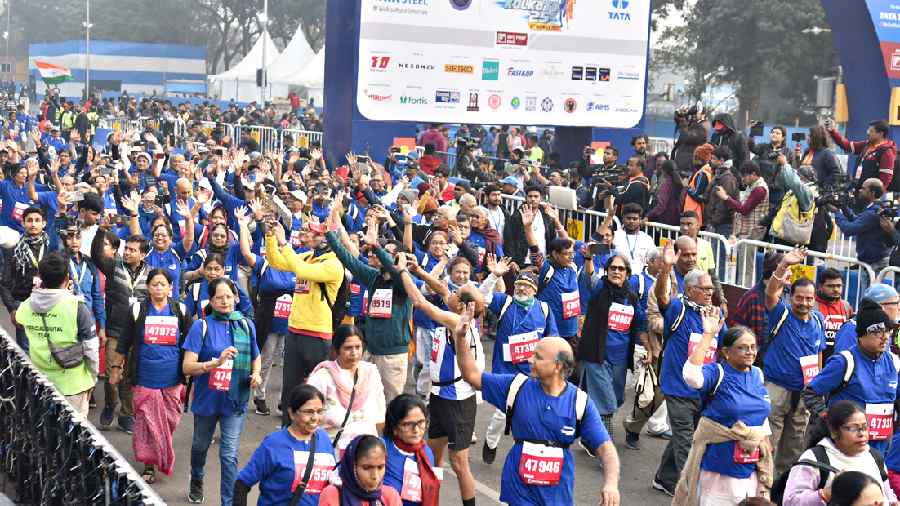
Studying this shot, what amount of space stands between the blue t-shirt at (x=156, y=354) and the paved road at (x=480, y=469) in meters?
0.78

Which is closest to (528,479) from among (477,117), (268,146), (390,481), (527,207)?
(390,481)

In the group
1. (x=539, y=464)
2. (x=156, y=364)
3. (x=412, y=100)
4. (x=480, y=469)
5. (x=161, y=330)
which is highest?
(x=412, y=100)

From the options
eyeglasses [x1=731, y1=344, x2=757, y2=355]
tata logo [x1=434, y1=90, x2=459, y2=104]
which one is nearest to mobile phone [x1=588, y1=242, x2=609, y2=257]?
eyeglasses [x1=731, y1=344, x2=757, y2=355]

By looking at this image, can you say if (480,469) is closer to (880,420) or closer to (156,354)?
(156,354)

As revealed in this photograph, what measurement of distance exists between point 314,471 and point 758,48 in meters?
43.1

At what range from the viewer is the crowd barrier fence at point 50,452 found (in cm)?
582

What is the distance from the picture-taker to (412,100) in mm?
19688

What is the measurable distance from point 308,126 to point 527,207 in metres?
21.3

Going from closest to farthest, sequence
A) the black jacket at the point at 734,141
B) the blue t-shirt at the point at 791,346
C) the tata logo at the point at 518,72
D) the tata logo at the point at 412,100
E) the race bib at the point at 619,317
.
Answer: the blue t-shirt at the point at 791,346 → the race bib at the point at 619,317 → the black jacket at the point at 734,141 → the tata logo at the point at 412,100 → the tata logo at the point at 518,72

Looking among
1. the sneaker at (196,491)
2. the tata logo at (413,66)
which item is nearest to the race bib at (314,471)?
the sneaker at (196,491)

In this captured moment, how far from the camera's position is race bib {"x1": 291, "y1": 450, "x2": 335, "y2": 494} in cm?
597

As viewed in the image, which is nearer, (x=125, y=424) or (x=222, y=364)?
(x=222, y=364)

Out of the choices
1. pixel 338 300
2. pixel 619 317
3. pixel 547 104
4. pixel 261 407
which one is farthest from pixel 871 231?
pixel 547 104

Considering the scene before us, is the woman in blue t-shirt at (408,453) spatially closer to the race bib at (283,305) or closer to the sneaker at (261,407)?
the race bib at (283,305)
